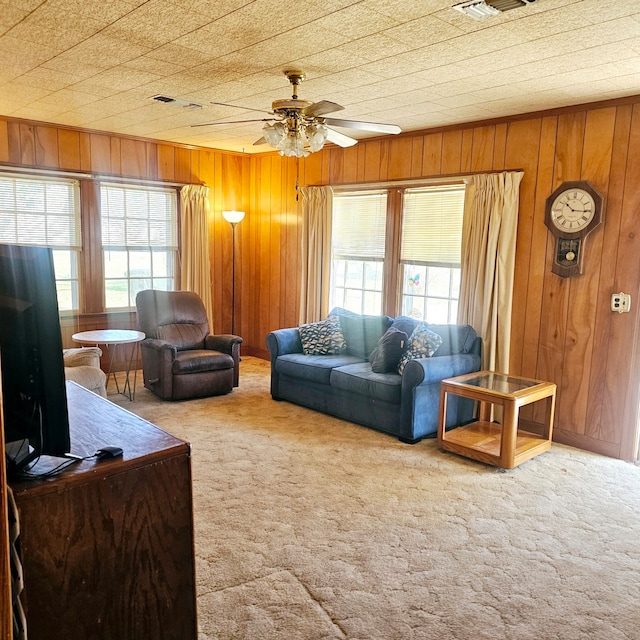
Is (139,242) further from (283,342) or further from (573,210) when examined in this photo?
(573,210)

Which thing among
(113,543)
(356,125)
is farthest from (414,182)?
(113,543)

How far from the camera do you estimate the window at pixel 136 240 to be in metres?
6.27

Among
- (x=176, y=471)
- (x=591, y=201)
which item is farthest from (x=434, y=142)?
(x=176, y=471)

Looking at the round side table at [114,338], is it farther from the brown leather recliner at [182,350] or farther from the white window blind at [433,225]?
the white window blind at [433,225]

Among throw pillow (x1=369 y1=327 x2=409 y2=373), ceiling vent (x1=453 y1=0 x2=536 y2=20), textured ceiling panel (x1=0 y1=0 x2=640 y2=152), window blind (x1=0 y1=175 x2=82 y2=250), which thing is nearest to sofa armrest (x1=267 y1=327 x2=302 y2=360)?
throw pillow (x1=369 y1=327 x2=409 y2=373)

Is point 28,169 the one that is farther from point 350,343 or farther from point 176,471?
point 176,471

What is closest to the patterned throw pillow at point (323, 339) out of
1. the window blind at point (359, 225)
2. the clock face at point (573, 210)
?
the window blind at point (359, 225)

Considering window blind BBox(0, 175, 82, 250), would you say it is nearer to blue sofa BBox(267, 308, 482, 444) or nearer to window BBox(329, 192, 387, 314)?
blue sofa BBox(267, 308, 482, 444)

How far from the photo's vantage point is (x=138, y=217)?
6469mm

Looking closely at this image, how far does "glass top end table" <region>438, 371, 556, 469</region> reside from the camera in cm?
393

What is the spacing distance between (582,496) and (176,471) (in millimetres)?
2940

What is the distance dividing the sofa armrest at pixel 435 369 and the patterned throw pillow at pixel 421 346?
0.09 m

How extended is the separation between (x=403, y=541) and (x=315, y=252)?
13.0 ft

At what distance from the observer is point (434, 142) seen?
17.5ft
